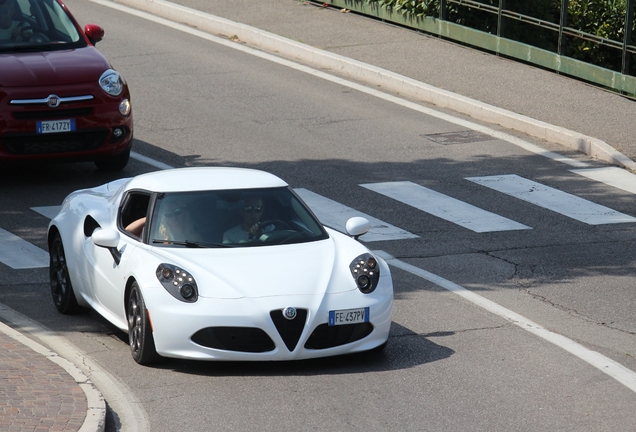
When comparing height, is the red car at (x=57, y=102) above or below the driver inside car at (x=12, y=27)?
below

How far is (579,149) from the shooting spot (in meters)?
16.6

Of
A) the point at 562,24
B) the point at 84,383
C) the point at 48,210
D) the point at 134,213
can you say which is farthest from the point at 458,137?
the point at 84,383

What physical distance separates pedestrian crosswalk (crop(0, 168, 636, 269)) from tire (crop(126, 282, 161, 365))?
294cm

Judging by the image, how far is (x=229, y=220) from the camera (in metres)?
9.17

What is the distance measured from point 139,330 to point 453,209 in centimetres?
580

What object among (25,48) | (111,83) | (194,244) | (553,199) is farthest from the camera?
(25,48)

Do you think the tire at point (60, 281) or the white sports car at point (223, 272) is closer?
the white sports car at point (223, 272)

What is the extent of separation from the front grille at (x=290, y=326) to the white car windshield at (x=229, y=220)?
89cm

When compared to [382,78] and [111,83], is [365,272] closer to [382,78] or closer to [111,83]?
[111,83]

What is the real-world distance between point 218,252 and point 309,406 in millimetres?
1593

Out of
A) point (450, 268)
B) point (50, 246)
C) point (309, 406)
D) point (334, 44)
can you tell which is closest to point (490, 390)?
point (309, 406)

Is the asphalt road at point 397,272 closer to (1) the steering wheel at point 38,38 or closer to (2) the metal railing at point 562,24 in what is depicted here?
(1) the steering wheel at point 38,38

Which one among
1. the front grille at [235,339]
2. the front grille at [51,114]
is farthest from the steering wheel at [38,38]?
the front grille at [235,339]

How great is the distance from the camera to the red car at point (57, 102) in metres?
13.9
